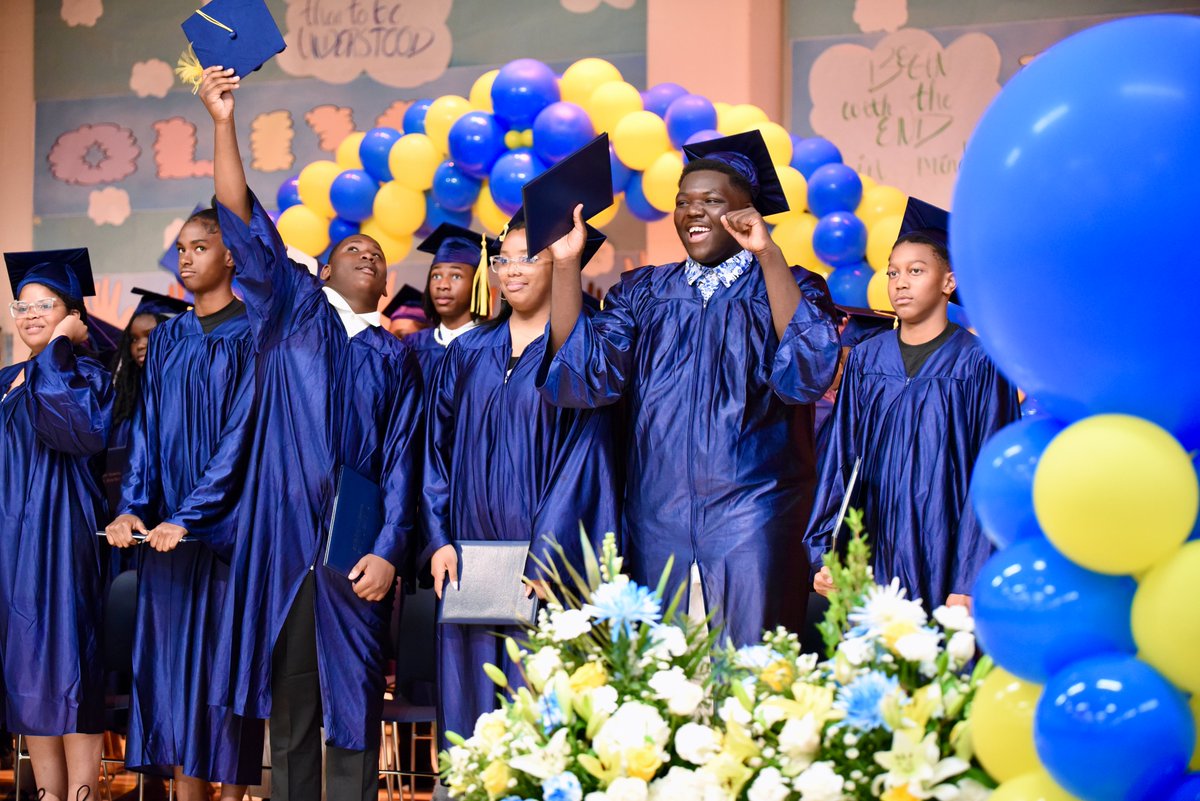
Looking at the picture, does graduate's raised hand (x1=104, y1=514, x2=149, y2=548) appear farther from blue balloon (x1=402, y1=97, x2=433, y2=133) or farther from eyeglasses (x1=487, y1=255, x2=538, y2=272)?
blue balloon (x1=402, y1=97, x2=433, y2=133)

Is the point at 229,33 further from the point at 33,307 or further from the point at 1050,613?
the point at 1050,613

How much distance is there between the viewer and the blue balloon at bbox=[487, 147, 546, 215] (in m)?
5.63

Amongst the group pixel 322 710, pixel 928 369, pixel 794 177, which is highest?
pixel 794 177

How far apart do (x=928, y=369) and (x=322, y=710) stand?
1967mm

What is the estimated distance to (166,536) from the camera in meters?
3.74

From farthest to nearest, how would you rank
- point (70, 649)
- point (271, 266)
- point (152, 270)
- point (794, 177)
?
point (152, 270), point (794, 177), point (70, 649), point (271, 266)

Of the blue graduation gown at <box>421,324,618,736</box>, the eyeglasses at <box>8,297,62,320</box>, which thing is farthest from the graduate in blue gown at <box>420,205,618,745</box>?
the eyeglasses at <box>8,297,62,320</box>

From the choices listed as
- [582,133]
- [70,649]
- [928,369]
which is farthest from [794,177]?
[70,649]

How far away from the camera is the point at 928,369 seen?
133 inches

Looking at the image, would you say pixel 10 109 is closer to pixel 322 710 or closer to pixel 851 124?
pixel 851 124

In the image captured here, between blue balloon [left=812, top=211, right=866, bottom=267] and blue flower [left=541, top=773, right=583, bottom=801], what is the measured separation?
423cm

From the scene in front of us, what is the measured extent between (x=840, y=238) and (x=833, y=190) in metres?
0.22

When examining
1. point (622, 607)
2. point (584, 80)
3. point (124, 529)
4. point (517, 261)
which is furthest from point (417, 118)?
point (622, 607)

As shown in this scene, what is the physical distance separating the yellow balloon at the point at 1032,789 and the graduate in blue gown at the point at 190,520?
2.83 meters
